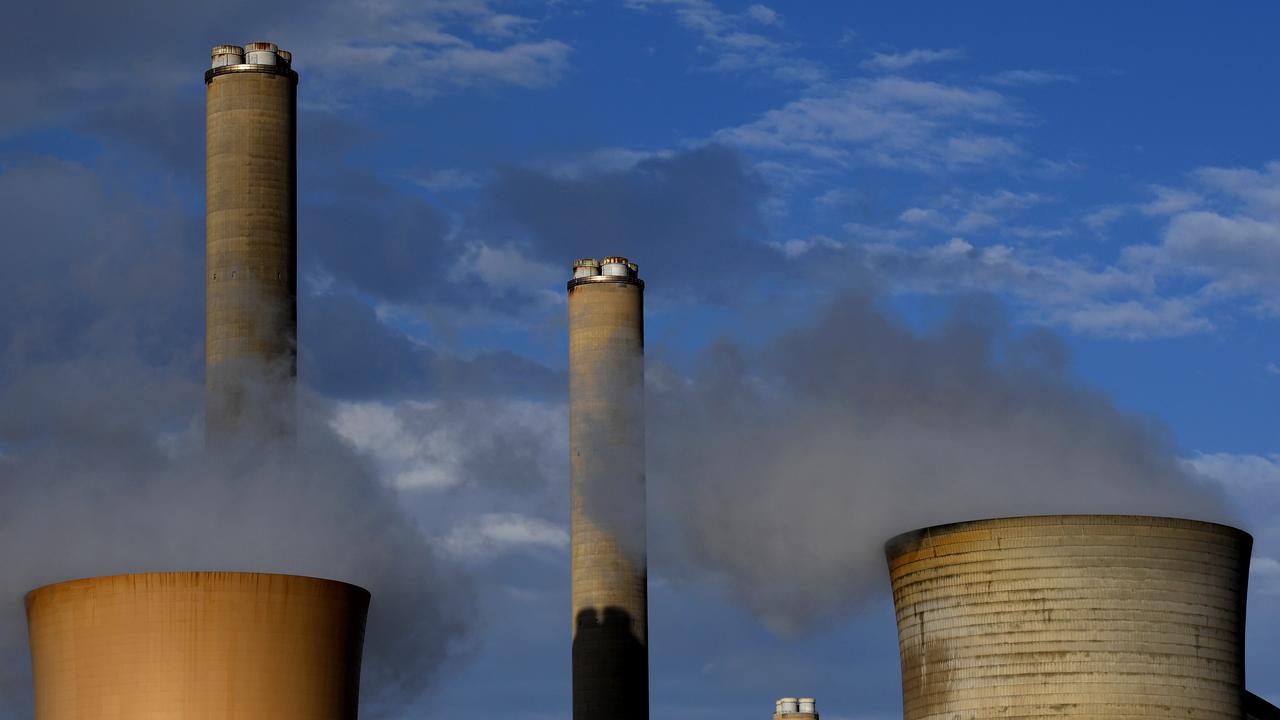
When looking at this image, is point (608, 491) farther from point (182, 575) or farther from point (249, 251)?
point (182, 575)

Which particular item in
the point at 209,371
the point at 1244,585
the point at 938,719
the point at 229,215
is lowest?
the point at 938,719

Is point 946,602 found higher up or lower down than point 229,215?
lower down

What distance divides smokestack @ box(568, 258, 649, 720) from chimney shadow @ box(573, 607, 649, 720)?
1.4 inches

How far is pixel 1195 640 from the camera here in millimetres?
42312

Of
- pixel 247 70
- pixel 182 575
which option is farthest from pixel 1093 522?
pixel 247 70

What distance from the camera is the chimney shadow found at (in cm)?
6988

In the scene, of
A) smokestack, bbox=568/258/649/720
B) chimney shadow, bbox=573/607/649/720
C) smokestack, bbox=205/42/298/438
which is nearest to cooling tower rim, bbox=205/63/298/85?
smokestack, bbox=205/42/298/438

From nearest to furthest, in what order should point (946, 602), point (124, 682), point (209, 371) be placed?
point (124, 682)
point (946, 602)
point (209, 371)

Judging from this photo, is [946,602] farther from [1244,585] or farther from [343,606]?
[343,606]

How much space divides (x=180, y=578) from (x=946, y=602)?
628 inches

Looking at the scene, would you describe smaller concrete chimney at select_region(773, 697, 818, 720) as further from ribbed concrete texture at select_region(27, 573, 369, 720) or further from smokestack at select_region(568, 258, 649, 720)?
ribbed concrete texture at select_region(27, 573, 369, 720)

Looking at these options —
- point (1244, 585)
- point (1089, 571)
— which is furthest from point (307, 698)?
point (1244, 585)

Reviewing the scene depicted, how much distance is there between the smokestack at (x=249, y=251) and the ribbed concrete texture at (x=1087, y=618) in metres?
21.7

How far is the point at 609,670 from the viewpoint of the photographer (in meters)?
70.2
